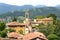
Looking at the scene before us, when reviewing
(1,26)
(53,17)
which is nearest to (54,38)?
(1,26)

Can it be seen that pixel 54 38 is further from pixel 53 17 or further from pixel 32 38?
pixel 53 17

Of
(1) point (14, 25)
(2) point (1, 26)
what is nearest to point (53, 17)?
(1) point (14, 25)

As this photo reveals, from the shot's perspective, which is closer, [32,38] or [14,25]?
[32,38]

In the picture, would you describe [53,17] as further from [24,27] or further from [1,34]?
[1,34]

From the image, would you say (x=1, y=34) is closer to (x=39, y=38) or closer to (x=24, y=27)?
(x=39, y=38)

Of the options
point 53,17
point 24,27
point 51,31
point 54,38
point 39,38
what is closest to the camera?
point 39,38

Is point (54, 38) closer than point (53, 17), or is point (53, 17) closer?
point (54, 38)

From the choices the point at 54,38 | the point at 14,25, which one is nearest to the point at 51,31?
the point at 54,38

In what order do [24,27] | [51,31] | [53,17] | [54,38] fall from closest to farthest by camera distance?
[54,38] < [51,31] < [24,27] < [53,17]
